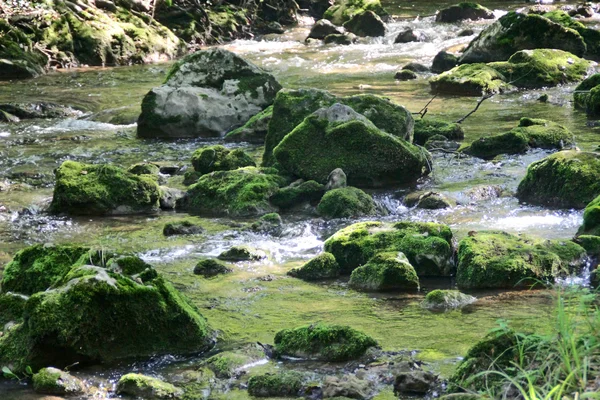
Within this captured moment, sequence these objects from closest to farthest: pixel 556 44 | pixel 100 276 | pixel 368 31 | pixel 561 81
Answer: pixel 100 276
pixel 561 81
pixel 556 44
pixel 368 31

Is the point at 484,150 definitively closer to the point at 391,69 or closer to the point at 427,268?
the point at 427,268

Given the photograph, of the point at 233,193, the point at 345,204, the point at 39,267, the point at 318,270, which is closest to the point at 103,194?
the point at 233,193

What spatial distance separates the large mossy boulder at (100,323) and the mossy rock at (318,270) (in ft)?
6.84

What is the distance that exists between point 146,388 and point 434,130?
31.9 feet

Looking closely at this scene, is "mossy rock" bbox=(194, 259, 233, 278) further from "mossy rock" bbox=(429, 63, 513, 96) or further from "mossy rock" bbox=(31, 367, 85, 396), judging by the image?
"mossy rock" bbox=(429, 63, 513, 96)

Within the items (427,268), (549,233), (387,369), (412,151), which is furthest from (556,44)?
(387,369)

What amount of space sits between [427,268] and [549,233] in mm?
1824

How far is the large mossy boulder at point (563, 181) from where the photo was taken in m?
10.5

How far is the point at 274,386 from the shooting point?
5566mm

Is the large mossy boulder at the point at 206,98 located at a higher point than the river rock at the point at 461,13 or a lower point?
lower

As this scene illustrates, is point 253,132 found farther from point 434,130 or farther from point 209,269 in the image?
point 209,269

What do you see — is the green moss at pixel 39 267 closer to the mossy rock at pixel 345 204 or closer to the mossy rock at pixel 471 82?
the mossy rock at pixel 345 204

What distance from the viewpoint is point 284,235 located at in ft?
32.8

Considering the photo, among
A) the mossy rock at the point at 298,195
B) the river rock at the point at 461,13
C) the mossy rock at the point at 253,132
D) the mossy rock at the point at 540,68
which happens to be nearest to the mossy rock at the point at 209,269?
the mossy rock at the point at 298,195
